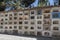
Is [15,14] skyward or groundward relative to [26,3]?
groundward

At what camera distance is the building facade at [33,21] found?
12.2 ft

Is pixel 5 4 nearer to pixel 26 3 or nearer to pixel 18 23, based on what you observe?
pixel 26 3

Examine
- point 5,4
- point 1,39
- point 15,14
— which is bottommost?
point 1,39

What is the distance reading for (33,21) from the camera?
412 cm

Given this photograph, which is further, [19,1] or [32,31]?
[19,1]

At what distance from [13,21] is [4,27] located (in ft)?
1.51

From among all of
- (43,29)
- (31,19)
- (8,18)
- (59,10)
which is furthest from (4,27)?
(59,10)

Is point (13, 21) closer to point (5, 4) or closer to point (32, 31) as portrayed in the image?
point (32, 31)

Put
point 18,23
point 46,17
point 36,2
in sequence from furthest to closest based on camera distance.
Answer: point 36,2 < point 18,23 < point 46,17

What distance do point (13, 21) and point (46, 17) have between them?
122 cm

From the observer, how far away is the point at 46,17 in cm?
385

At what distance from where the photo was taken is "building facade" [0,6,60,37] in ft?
12.2

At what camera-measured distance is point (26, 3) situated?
6.85 meters

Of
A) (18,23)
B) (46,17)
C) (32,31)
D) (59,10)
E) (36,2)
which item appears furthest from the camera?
(36,2)
